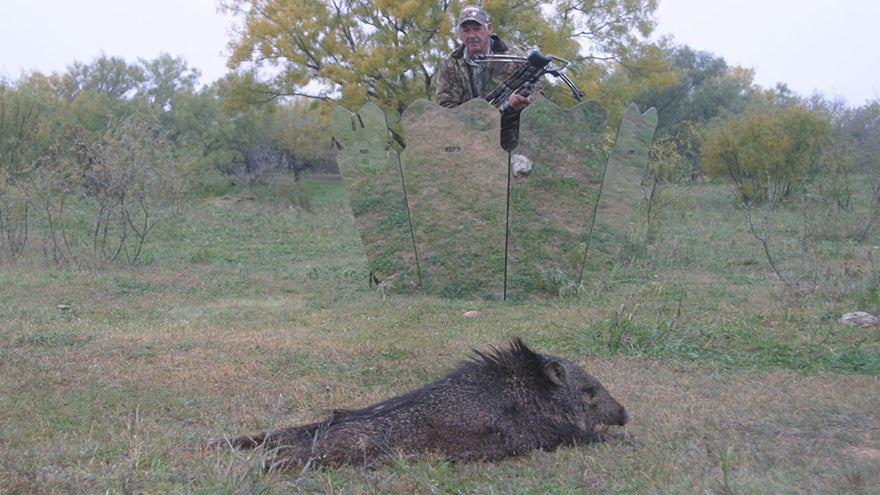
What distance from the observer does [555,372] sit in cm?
405

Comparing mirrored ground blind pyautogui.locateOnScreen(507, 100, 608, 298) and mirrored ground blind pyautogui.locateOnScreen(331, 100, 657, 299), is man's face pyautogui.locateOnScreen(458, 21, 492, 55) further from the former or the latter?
mirrored ground blind pyautogui.locateOnScreen(507, 100, 608, 298)

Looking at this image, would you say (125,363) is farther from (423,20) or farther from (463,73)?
(423,20)

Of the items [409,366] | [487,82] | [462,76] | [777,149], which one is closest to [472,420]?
[409,366]

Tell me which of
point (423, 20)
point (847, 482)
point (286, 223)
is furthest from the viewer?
point (423, 20)

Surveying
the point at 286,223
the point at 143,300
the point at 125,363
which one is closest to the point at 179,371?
the point at 125,363

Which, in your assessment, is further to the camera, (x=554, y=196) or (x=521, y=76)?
(x=521, y=76)

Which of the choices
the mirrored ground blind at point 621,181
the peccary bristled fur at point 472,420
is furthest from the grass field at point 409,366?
the mirrored ground blind at point 621,181

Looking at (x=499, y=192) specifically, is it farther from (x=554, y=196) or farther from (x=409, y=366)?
(x=409, y=366)

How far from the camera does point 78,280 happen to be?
919 centimetres

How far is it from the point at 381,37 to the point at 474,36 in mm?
Result: 12800

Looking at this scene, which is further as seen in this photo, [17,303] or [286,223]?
[286,223]

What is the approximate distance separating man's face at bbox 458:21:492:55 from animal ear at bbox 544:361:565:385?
514cm

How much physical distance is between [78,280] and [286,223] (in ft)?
23.6

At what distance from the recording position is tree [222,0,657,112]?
1989 cm
